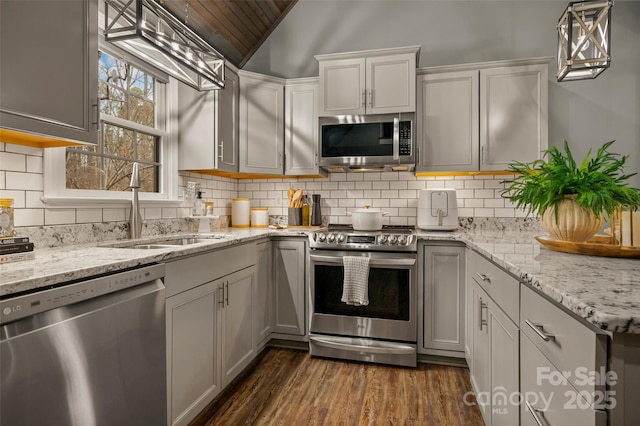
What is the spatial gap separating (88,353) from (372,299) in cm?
190

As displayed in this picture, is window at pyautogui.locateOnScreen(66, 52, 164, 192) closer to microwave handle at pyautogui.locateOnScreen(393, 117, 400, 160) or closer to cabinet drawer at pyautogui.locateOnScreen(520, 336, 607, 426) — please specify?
microwave handle at pyautogui.locateOnScreen(393, 117, 400, 160)

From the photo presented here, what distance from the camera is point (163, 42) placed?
5.21 ft

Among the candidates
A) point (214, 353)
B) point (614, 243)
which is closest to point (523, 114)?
point (614, 243)

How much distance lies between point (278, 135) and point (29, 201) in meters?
2.03

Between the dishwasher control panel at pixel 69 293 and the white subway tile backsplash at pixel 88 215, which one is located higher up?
the white subway tile backsplash at pixel 88 215

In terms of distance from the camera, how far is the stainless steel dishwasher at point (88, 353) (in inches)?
38.4

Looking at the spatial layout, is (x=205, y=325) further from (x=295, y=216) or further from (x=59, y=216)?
(x=295, y=216)

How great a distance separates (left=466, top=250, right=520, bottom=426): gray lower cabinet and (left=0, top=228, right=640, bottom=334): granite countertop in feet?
0.43

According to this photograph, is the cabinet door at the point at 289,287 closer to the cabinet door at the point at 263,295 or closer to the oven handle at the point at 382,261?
the cabinet door at the point at 263,295

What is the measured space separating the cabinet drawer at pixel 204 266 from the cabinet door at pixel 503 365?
1.46 m

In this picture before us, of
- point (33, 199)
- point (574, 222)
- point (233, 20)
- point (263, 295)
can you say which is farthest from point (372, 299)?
point (233, 20)

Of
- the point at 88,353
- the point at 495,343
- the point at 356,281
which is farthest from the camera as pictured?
the point at 356,281

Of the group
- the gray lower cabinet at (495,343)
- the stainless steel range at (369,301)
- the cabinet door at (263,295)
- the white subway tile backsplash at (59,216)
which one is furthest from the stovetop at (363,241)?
the white subway tile backsplash at (59,216)

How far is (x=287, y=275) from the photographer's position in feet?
9.48
